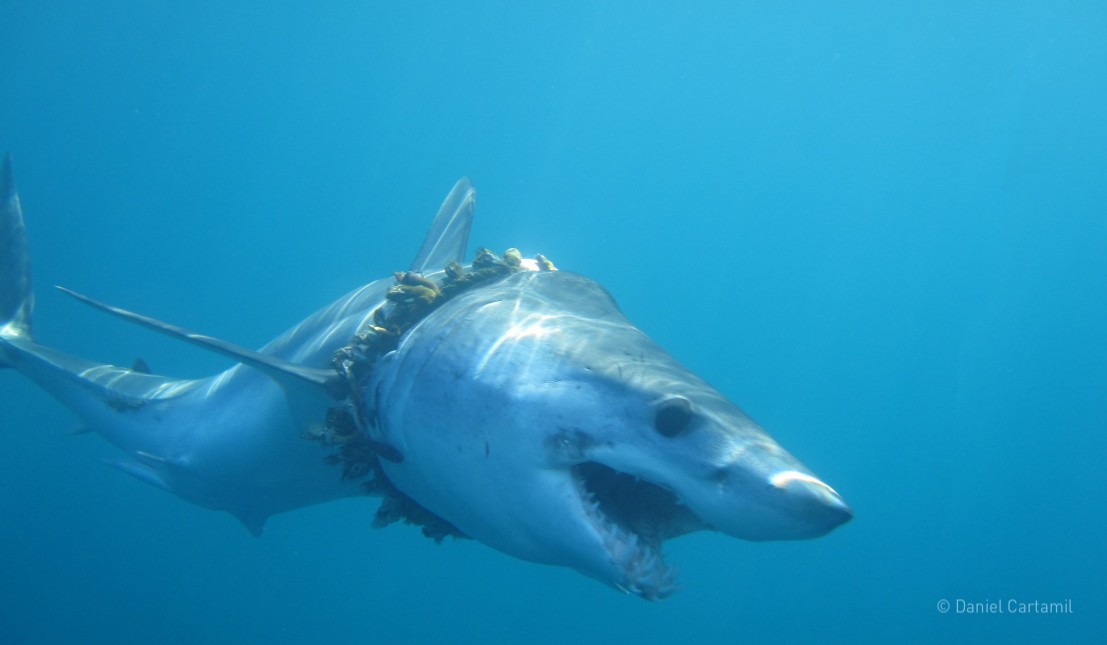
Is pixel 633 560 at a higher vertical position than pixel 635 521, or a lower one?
lower

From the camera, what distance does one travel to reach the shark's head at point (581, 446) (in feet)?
6.46

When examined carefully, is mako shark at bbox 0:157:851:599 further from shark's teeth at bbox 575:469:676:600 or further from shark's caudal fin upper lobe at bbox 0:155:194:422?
shark's caudal fin upper lobe at bbox 0:155:194:422

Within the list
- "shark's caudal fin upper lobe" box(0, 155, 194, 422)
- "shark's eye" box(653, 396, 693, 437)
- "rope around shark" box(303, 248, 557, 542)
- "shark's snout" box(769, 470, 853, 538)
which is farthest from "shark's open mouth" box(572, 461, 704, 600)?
"shark's caudal fin upper lobe" box(0, 155, 194, 422)

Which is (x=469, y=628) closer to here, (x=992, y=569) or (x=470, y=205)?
(x=470, y=205)

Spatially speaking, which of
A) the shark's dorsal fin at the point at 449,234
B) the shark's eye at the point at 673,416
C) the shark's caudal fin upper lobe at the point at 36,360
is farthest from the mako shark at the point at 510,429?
the shark's caudal fin upper lobe at the point at 36,360

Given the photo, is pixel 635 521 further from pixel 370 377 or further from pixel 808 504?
pixel 370 377

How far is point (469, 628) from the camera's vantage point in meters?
35.9

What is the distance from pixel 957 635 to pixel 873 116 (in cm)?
6108

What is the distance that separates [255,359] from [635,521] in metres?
2.15

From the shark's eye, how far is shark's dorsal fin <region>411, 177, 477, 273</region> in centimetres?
379

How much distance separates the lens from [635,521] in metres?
2.40

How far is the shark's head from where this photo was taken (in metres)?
1.97

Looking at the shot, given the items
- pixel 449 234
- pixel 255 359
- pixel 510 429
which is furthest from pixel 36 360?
pixel 510 429

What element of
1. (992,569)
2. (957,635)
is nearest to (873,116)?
(992,569)
